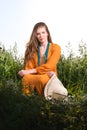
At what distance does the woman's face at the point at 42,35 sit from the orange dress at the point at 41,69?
15cm

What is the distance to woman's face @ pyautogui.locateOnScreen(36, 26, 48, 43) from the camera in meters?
9.00

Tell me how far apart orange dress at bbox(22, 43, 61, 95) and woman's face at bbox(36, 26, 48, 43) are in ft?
0.48

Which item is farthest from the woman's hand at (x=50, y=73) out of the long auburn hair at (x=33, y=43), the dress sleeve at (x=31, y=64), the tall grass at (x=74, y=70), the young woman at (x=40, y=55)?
the tall grass at (x=74, y=70)

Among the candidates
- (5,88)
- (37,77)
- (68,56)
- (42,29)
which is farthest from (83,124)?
(68,56)

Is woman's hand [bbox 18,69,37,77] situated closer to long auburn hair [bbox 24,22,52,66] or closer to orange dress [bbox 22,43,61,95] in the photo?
orange dress [bbox 22,43,61,95]

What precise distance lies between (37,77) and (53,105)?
262 cm

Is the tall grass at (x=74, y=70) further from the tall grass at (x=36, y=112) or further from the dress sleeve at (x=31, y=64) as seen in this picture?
the tall grass at (x=36, y=112)

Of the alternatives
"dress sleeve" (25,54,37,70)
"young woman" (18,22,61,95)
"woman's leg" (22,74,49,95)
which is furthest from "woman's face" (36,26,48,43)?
"woman's leg" (22,74,49,95)

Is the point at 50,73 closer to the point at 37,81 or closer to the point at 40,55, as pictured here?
the point at 37,81

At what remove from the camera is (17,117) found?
602 cm

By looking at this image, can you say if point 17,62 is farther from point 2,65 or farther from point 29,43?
point 29,43

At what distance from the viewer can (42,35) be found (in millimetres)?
9000

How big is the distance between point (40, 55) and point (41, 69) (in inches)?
14.4

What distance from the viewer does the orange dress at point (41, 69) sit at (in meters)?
8.64
